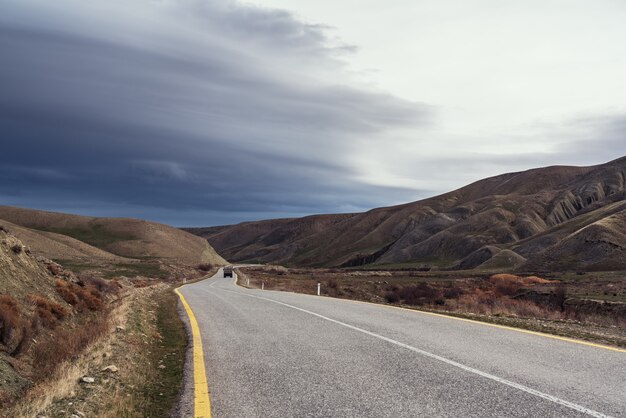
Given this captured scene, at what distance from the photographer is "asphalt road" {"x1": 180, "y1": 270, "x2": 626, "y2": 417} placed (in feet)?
16.3

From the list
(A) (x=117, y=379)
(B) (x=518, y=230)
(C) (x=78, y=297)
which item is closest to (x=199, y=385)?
(A) (x=117, y=379)

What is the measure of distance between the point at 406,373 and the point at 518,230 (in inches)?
5318

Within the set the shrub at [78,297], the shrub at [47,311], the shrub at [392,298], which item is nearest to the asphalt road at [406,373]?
the shrub at [47,311]

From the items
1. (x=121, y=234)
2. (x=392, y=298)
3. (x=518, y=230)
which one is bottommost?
(x=392, y=298)

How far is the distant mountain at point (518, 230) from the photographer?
87.5 m

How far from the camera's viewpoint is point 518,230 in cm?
13000

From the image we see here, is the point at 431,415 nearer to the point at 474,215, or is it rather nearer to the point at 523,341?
the point at 523,341

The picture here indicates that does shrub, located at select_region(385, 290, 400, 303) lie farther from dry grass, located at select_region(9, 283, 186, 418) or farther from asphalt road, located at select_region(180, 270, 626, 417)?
dry grass, located at select_region(9, 283, 186, 418)

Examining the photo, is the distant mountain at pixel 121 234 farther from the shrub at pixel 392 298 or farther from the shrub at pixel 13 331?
the shrub at pixel 13 331

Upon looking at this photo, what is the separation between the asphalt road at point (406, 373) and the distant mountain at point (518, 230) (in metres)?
82.2

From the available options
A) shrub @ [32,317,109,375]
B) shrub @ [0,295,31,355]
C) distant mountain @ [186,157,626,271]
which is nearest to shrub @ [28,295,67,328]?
shrub @ [0,295,31,355]

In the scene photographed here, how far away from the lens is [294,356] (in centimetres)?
769

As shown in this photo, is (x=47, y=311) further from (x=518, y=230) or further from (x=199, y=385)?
(x=518, y=230)

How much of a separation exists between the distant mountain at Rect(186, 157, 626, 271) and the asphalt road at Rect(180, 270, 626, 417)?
270ft
